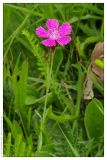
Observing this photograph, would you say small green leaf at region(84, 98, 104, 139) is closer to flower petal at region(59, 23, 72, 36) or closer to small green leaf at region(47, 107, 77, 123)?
small green leaf at region(47, 107, 77, 123)

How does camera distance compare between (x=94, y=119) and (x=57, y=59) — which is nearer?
(x=94, y=119)

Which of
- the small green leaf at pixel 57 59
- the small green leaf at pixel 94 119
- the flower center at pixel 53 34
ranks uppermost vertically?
the flower center at pixel 53 34

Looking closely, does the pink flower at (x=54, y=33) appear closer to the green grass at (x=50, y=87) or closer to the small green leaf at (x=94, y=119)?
the green grass at (x=50, y=87)

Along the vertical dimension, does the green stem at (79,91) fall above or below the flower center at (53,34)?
below

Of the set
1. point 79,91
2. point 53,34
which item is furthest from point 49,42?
point 79,91

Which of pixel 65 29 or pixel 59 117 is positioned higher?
pixel 65 29

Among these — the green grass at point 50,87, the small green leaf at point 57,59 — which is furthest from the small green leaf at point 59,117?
the small green leaf at point 57,59

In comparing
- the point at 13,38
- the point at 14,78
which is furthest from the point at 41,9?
the point at 14,78

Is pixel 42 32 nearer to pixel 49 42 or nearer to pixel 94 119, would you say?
pixel 49 42
